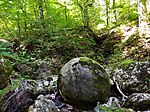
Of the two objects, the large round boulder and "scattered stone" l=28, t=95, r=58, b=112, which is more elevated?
the large round boulder

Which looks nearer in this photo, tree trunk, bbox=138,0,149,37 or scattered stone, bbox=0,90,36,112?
scattered stone, bbox=0,90,36,112

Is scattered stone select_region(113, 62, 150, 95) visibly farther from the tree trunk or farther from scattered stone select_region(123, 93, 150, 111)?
the tree trunk

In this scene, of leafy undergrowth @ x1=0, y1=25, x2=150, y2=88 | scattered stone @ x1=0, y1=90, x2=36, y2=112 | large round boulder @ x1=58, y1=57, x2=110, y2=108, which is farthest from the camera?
leafy undergrowth @ x1=0, y1=25, x2=150, y2=88

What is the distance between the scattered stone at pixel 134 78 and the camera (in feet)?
17.0

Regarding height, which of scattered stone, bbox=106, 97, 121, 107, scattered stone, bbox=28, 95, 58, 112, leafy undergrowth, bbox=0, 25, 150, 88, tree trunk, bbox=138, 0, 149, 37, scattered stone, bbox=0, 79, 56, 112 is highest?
tree trunk, bbox=138, 0, 149, 37

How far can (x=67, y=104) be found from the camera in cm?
458

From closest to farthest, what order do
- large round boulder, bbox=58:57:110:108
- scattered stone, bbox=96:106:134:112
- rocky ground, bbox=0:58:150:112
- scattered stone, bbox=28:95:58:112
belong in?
scattered stone, bbox=28:95:58:112, rocky ground, bbox=0:58:150:112, scattered stone, bbox=96:106:134:112, large round boulder, bbox=58:57:110:108

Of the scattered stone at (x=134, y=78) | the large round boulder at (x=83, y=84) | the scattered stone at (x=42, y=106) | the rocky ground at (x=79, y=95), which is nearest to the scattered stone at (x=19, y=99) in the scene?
the rocky ground at (x=79, y=95)

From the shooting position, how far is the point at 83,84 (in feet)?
14.5

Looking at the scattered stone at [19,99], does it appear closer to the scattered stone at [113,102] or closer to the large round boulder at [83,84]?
the large round boulder at [83,84]

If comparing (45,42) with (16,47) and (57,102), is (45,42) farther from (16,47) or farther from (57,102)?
(57,102)

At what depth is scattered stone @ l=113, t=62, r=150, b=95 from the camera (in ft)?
17.0

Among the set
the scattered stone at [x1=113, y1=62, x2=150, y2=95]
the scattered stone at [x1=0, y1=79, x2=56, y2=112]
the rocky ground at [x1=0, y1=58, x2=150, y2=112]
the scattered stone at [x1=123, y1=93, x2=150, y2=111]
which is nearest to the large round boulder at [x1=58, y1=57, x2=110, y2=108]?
the rocky ground at [x1=0, y1=58, x2=150, y2=112]

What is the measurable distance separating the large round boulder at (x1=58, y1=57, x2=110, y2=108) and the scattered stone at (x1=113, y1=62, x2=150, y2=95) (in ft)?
2.73
